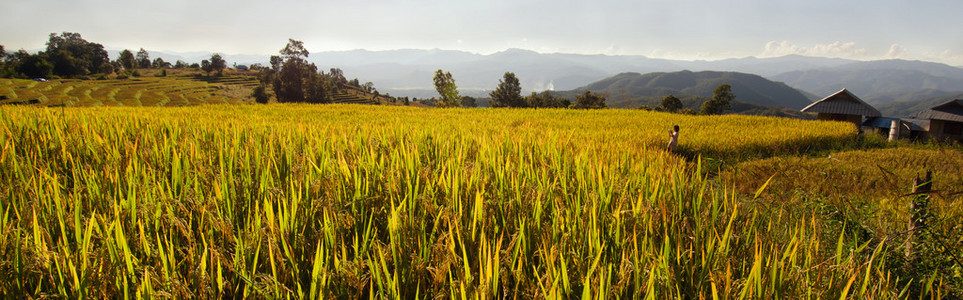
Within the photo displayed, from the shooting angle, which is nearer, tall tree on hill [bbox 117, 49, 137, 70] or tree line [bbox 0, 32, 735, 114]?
tree line [bbox 0, 32, 735, 114]

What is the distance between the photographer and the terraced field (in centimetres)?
6588

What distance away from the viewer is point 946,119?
81.0ft

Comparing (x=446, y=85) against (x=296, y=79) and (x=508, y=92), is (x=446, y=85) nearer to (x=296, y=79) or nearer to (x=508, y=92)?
(x=508, y=92)

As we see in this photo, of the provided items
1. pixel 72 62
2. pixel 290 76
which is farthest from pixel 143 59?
pixel 290 76

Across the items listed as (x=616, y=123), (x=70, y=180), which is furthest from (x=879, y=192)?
(x=70, y=180)

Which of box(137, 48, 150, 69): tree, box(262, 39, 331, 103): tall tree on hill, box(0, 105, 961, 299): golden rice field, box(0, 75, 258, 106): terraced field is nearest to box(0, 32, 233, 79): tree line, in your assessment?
box(137, 48, 150, 69): tree

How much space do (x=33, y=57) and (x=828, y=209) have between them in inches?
5747

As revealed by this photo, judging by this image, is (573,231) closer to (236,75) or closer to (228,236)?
(228,236)

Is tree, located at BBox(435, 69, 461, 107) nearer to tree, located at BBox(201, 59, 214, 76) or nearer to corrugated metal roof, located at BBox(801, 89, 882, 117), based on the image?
corrugated metal roof, located at BBox(801, 89, 882, 117)

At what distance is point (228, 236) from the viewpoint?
1625mm

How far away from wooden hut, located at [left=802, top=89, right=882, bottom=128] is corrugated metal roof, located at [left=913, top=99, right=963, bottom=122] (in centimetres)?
306

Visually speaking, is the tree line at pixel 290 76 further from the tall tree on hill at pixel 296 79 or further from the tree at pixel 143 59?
the tree at pixel 143 59

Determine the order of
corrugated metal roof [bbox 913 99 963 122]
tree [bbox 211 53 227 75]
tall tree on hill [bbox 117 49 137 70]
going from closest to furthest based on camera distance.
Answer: corrugated metal roof [bbox 913 99 963 122] → tall tree on hill [bbox 117 49 137 70] → tree [bbox 211 53 227 75]

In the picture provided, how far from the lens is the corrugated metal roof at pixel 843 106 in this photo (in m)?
25.4
